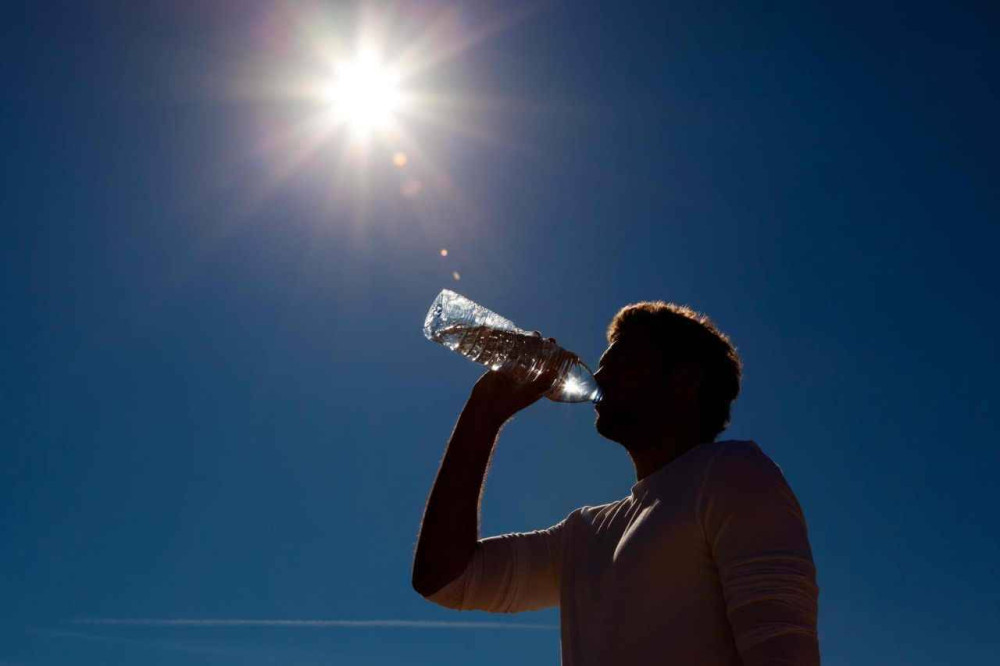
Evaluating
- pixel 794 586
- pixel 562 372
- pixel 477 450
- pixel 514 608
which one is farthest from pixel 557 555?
pixel 794 586

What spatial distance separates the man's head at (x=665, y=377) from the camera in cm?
272

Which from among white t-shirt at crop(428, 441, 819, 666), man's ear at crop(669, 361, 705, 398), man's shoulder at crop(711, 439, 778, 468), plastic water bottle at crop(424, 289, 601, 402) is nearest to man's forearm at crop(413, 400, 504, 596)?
plastic water bottle at crop(424, 289, 601, 402)

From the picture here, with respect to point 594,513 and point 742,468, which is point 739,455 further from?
point 594,513

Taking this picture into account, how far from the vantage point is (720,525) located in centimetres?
197

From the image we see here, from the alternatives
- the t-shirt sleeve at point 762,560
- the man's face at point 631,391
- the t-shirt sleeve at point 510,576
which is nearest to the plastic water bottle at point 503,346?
the man's face at point 631,391

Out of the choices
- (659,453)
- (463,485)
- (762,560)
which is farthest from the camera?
(463,485)

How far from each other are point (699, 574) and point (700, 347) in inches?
43.3

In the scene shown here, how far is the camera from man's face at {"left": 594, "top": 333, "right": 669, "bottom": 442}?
2.71 metres

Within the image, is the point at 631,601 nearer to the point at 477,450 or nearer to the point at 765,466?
the point at 765,466

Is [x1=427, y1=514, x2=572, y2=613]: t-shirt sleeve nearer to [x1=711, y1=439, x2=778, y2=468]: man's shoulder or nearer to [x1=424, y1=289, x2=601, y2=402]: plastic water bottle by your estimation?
[x1=424, y1=289, x2=601, y2=402]: plastic water bottle

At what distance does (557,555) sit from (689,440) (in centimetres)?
60

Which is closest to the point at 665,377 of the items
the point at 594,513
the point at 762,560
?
the point at 594,513

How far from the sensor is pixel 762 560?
6.03 feet

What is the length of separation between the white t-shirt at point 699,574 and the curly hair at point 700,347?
53cm
